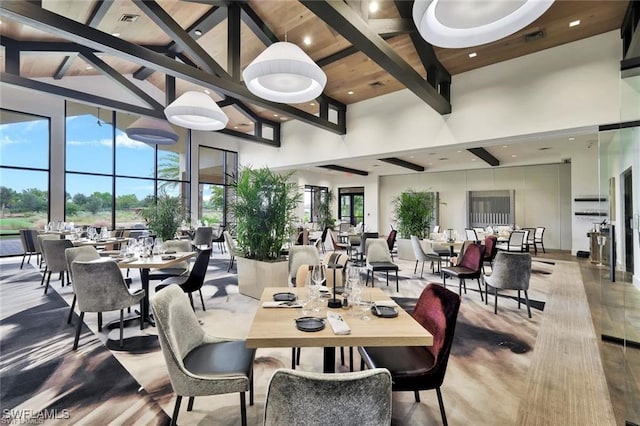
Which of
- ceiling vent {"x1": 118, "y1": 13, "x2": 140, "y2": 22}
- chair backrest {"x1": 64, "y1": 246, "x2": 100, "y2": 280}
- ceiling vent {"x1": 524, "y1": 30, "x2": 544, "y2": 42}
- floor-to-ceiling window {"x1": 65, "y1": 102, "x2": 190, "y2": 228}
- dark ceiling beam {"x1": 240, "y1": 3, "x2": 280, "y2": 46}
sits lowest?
chair backrest {"x1": 64, "y1": 246, "x2": 100, "y2": 280}

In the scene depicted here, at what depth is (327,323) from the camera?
175 cm

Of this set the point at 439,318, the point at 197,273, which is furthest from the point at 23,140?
the point at 439,318

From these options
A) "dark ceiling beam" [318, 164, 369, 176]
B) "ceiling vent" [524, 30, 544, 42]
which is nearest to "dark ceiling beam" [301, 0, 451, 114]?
"ceiling vent" [524, 30, 544, 42]

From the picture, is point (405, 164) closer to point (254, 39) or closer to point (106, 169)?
point (254, 39)

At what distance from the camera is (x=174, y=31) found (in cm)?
444

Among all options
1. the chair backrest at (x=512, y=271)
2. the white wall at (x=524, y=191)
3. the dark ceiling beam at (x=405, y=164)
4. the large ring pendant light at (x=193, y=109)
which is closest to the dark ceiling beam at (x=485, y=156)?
the white wall at (x=524, y=191)

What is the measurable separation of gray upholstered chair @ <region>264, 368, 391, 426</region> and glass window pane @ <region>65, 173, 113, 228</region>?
10.3 meters

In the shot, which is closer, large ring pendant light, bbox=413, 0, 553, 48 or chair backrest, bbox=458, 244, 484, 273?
large ring pendant light, bbox=413, 0, 553, 48

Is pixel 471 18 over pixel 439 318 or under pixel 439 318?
over

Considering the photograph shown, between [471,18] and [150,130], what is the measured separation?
22.1 feet

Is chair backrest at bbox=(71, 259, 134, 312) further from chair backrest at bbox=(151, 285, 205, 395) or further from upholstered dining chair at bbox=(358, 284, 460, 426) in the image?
upholstered dining chair at bbox=(358, 284, 460, 426)

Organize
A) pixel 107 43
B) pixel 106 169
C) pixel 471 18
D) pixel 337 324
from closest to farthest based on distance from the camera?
pixel 337 324 → pixel 471 18 → pixel 107 43 → pixel 106 169

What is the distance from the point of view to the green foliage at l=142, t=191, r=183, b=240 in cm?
674

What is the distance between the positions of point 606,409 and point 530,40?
4.97 meters
